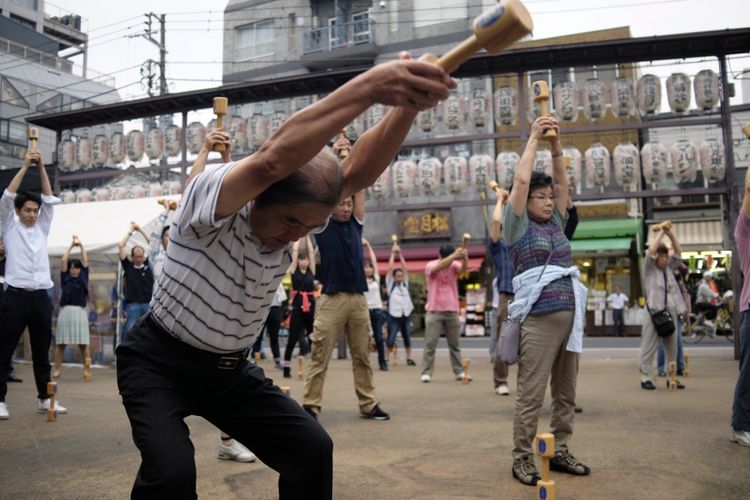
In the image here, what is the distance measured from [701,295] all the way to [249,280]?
17930 millimetres

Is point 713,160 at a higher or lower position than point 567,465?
higher

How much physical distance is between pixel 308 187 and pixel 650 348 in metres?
7.38

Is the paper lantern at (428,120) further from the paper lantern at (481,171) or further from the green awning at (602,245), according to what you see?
the green awning at (602,245)

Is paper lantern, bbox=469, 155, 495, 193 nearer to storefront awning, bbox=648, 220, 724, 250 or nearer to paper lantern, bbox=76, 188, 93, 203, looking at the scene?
paper lantern, bbox=76, 188, 93, 203

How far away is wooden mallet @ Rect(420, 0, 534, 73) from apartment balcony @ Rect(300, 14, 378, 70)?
23600 millimetres

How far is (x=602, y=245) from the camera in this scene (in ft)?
69.5

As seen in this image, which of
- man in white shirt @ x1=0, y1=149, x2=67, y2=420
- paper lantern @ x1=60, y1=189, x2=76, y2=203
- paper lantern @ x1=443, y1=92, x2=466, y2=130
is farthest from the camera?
paper lantern @ x1=60, y1=189, x2=76, y2=203

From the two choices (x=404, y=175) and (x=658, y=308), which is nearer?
(x=658, y=308)

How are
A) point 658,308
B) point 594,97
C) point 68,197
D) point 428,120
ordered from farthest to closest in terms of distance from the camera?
1. point 68,197
2. point 428,120
3. point 594,97
4. point 658,308

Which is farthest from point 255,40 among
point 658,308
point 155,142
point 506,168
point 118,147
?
point 658,308

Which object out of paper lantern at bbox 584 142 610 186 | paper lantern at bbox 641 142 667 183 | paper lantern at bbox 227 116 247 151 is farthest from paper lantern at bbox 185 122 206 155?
paper lantern at bbox 641 142 667 183

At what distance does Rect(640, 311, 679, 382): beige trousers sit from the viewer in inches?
315

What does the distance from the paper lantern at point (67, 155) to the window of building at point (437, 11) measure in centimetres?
1434

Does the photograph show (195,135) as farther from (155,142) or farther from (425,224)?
(425,224)
